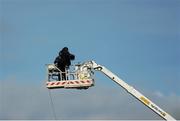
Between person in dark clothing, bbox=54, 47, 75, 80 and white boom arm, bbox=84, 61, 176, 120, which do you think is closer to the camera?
white boom arm, bbox=84, 61, 176, 120

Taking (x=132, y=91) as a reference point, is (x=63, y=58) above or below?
above

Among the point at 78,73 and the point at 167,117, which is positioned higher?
the point at 78,73

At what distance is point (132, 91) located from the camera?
34500mm

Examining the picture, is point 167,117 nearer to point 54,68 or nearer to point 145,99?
point 145,99

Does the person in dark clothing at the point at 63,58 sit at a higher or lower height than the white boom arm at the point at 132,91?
higher

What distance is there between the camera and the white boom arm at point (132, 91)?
34.0 metres

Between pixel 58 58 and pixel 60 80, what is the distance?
0.96 metres

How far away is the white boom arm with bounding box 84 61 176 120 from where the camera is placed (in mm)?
33969

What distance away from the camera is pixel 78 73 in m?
34.6

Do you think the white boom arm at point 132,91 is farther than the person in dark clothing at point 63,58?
No

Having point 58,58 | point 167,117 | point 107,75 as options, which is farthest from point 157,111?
point 58,58

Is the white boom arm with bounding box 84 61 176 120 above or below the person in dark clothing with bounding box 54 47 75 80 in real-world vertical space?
below

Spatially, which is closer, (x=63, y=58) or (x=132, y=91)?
(x=132, y=91)

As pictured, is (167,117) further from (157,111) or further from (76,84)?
(76,84)
